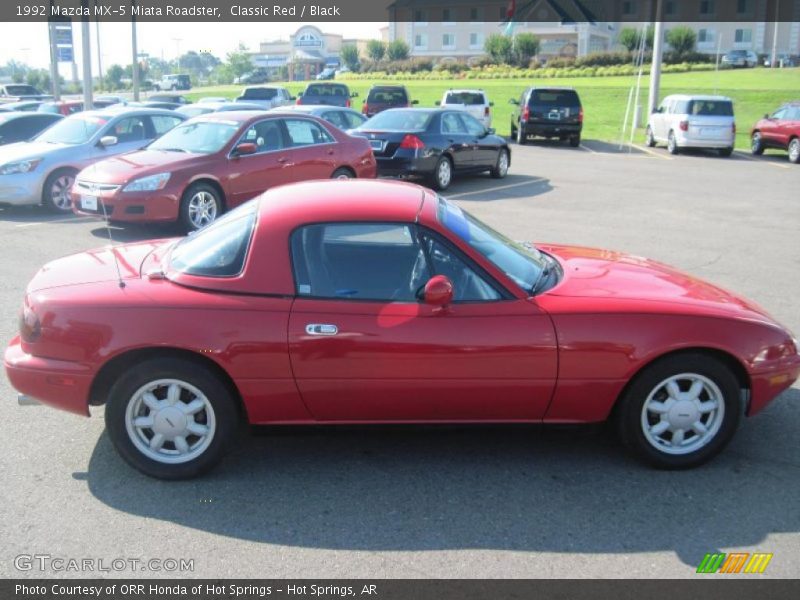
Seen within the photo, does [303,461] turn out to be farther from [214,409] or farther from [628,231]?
[628,231]

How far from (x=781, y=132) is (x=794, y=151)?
845 millimetres

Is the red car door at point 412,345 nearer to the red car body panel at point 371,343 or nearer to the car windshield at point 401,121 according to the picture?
the red car body panel at point 371,343

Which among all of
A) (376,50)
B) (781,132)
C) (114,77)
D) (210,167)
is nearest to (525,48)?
(376,50)

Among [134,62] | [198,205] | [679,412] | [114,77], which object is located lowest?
[679,412]

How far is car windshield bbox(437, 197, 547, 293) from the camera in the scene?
434 centimetres

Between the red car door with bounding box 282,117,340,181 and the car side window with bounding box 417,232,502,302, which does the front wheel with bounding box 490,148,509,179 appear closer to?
the red car door with bounding box 282,117,340,181

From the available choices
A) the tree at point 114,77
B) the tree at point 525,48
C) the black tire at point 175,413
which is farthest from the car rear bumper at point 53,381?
the tree at point 114,77

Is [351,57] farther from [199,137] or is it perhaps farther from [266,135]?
[199,137]

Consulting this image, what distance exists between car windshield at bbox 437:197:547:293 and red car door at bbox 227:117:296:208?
6646mm

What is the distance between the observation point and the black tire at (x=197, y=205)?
1047 centimetres

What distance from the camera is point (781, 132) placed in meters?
22.6

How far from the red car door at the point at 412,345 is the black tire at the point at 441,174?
35.9ft

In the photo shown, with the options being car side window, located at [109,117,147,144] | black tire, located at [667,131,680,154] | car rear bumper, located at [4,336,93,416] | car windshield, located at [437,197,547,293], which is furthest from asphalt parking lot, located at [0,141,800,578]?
black tire, located at [667,131,680,154]
